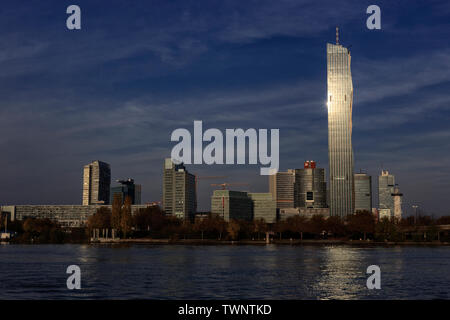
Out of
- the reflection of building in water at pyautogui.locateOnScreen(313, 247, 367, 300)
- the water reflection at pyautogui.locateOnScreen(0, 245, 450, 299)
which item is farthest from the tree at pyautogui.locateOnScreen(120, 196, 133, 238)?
the reflection of building in water at pyautogui.locateOnScreen(313, 247, 367, 300)

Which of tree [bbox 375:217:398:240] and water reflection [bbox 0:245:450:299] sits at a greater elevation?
tree [bbox 375:217:398:240]

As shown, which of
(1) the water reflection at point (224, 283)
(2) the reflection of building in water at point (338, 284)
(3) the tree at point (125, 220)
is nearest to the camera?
(1) the water reflection at point (224, 283)

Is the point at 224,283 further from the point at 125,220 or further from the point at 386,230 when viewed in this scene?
the point at 125,220

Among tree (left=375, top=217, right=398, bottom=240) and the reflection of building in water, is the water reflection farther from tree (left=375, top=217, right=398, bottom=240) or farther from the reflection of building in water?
tree (left=375, top=217, right=398, bottom=240)

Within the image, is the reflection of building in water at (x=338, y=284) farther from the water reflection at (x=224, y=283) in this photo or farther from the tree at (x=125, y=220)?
the tree at (x=125, y=220)

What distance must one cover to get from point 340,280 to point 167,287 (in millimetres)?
16829

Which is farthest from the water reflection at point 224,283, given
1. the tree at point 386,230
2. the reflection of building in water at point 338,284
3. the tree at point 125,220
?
the tree at point 125,220

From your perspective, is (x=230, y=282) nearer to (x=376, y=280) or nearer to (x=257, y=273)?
(x=257, y=273)

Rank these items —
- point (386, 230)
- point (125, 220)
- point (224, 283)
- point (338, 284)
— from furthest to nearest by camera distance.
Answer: point (125, 220), point (386, 230), point (224, 283), point (338, 284)

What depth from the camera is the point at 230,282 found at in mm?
49969

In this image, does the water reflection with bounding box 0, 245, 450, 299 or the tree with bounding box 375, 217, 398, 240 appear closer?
the water reflection with bounding box 0, 245, 450, 299

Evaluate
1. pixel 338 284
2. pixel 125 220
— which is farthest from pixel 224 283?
pixel 125 220
